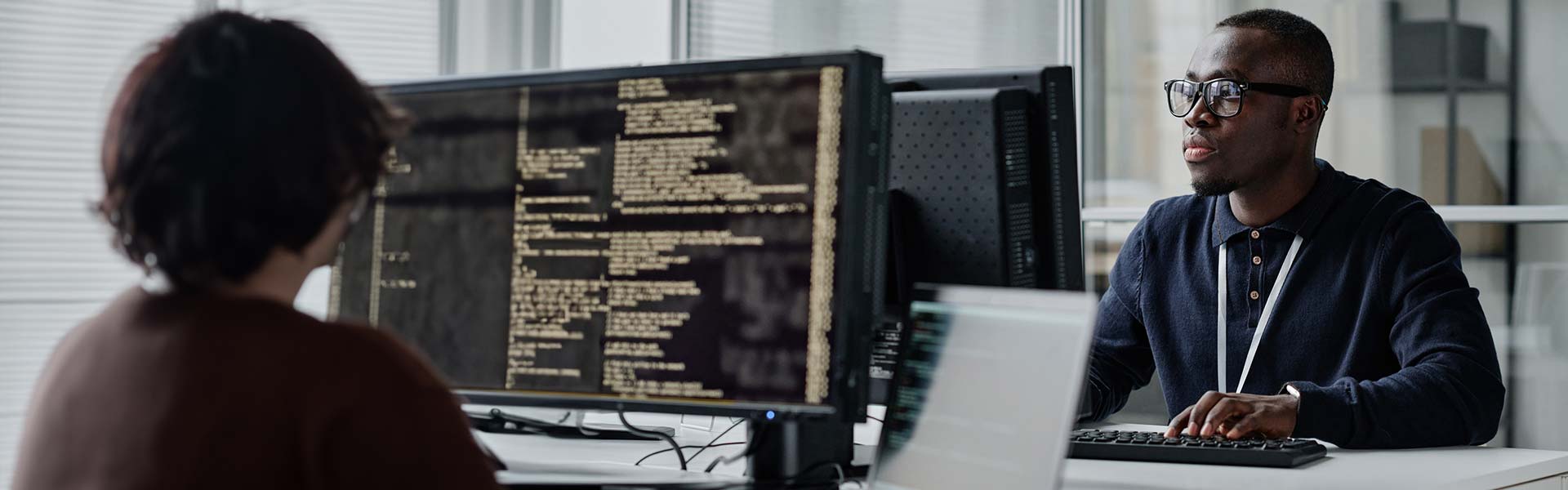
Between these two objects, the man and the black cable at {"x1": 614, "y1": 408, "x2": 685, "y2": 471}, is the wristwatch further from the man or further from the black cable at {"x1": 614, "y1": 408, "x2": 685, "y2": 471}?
the black cable at {"x1": 614, "y1": 408, "x2": 685, "y2": 471}

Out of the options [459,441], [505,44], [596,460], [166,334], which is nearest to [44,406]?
[166,334]

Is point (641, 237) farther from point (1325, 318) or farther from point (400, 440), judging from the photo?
point (1325, 318)

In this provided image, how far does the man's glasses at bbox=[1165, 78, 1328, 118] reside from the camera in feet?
6.79

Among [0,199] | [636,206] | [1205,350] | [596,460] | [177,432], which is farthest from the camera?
[0,199]

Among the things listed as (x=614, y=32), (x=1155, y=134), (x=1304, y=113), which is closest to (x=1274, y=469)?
(x=1304, y=113)

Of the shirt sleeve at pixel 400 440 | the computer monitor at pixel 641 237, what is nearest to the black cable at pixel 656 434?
the computer monitor at pixel 641 237

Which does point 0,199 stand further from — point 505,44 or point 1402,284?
point 1402,284

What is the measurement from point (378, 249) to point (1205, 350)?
4.20ft

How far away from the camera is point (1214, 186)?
2072 millimetres

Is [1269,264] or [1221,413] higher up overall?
[1269,264]

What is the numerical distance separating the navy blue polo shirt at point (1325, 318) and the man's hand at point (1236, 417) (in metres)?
0.03

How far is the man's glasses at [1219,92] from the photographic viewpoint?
6.79 feet

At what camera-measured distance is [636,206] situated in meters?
1.23

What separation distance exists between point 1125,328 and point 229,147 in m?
1.65
